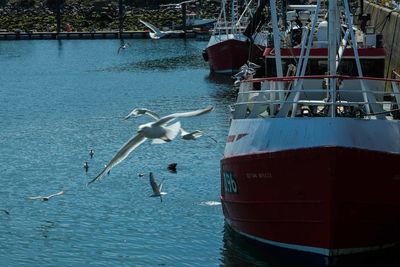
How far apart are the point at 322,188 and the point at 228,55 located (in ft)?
137

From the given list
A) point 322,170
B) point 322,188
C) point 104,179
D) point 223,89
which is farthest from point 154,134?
point 223,89

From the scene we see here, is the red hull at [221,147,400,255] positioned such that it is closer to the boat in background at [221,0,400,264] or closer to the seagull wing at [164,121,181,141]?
the boat in background at [221,0,400,264]

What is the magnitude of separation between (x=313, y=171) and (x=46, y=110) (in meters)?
26.8

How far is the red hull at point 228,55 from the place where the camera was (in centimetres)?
5631

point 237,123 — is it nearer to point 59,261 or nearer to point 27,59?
point 59,261

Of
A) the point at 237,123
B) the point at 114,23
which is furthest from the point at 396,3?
the point at 114,23

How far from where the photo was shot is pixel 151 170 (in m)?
25.8

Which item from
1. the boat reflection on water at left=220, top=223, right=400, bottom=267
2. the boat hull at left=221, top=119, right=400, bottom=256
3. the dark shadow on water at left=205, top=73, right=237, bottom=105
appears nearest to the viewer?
the boat hull at left=221, top=119, right=400, bottom=256

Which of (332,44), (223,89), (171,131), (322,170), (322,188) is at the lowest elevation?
(223,89)

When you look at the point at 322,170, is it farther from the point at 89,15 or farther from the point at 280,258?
the point at 89,15

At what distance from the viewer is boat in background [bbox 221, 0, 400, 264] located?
15.5 m

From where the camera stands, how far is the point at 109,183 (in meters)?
24.0

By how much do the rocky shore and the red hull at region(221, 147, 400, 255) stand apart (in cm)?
8052

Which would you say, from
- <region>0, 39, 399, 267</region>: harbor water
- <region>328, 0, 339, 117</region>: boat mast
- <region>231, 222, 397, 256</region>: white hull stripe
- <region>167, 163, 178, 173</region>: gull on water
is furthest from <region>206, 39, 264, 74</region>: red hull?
<region>328, 0, 339, 117</region>: boat mast
